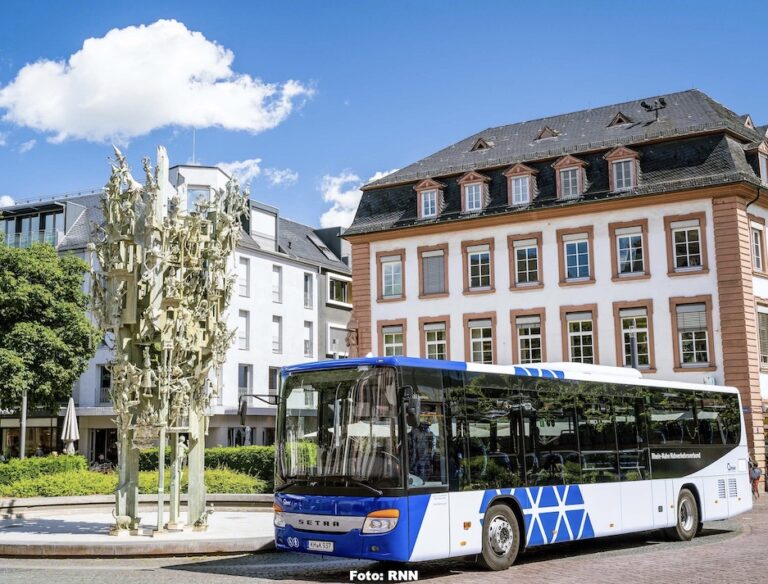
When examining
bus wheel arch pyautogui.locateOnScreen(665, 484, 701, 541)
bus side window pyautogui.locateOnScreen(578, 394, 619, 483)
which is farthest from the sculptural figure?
bus wheel arch pyautogui.locateOnScreen(665, 484, 701, 541)

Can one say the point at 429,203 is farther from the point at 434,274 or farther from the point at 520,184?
the point at 520,184

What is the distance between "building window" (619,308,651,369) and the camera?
3612 centimetres

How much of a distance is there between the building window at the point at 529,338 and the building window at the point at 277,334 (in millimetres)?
21413

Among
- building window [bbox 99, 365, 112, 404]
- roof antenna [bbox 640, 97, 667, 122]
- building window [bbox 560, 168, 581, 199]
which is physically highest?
roof antenna [bbox 640, 97, 667, 122]

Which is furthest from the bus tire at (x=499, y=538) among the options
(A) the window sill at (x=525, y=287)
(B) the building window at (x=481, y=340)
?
(B) the building window at (x=481, y=340)

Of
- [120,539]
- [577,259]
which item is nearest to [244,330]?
[577,259]

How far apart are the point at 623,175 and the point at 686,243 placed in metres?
3.77

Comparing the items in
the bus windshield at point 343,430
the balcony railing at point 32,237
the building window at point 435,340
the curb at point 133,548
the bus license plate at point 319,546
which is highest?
the balcony railing at point 32,237

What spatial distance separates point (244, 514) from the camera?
22.3m

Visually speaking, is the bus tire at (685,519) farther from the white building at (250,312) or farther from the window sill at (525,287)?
the white building at (250,312)

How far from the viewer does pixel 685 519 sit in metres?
18.5

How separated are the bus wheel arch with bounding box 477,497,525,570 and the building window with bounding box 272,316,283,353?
1695 inches

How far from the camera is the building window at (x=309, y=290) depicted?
60.2 metres

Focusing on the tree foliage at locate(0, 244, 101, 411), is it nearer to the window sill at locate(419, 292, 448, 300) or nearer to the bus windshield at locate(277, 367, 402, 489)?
the window sill at locate(419, 292, 448, 300)
